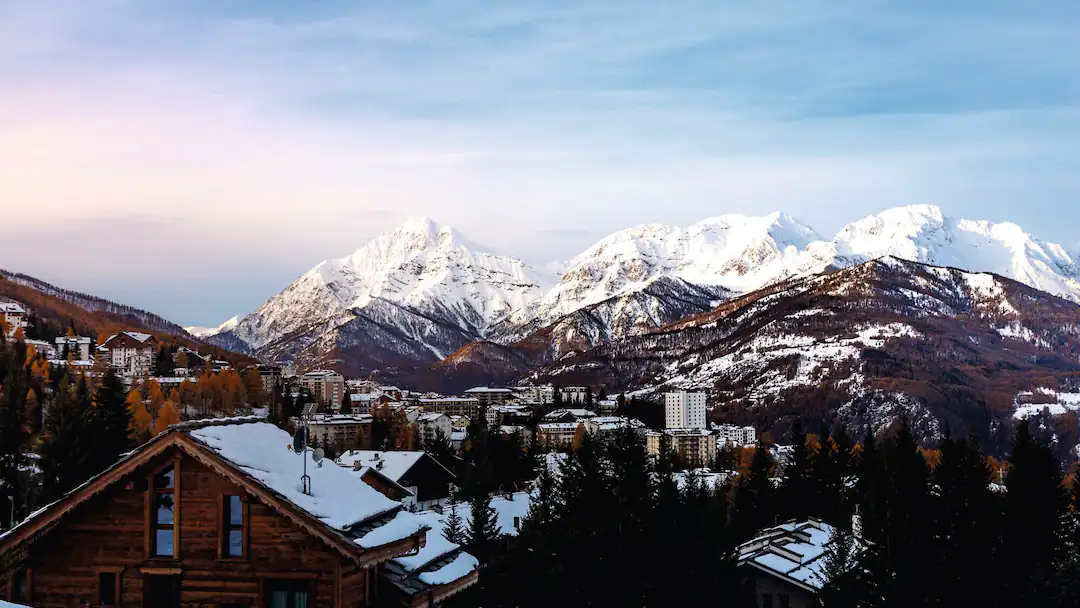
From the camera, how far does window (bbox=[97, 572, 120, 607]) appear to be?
1758 cm

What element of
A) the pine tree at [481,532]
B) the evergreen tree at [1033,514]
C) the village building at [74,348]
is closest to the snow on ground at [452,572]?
the pine tree at [481,532]

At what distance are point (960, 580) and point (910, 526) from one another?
469cm

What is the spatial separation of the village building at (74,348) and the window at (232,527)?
17806cm

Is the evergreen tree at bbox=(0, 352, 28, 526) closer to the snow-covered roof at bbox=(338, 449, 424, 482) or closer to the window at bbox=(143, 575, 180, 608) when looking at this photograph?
the snow-covered roof at bbox=(338, 449, 424, 482)

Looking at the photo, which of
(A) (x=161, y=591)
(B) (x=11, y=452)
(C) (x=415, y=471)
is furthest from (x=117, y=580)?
(C) (x=415, y=471)

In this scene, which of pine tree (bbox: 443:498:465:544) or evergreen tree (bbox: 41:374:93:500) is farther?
evergreen tree (bbox: 41:374:93:500)

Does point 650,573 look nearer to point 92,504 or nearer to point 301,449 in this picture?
point 301,449

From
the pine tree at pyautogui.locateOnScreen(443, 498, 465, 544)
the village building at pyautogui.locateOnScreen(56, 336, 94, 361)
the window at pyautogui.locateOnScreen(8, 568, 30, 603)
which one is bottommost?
the pine tree at pyautogui.locateOnScreen(443, 498, 465, 544)

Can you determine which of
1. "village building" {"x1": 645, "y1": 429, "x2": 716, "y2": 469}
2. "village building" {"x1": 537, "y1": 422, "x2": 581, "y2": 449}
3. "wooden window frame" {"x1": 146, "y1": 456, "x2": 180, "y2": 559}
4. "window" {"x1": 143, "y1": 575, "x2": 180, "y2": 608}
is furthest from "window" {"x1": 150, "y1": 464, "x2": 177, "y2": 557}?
"village building" {"x1": 537, "y1": 422, "x2": 581, "y2": 449}

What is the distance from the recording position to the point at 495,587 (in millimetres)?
34438

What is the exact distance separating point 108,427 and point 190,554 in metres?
51.4

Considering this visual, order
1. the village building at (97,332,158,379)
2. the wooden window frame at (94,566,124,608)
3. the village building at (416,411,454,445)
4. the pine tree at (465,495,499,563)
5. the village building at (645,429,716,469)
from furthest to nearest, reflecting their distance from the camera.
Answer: the village building at (97,332,158,379) → the village building at (416,411,454,445) → the village building at (645,429,716,469) → the pine tree at (465,495,499,563) → the wooden window frame at (94,566,124,608)

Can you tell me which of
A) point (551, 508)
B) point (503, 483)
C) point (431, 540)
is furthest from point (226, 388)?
point (431, 540)

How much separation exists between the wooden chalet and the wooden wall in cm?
2
